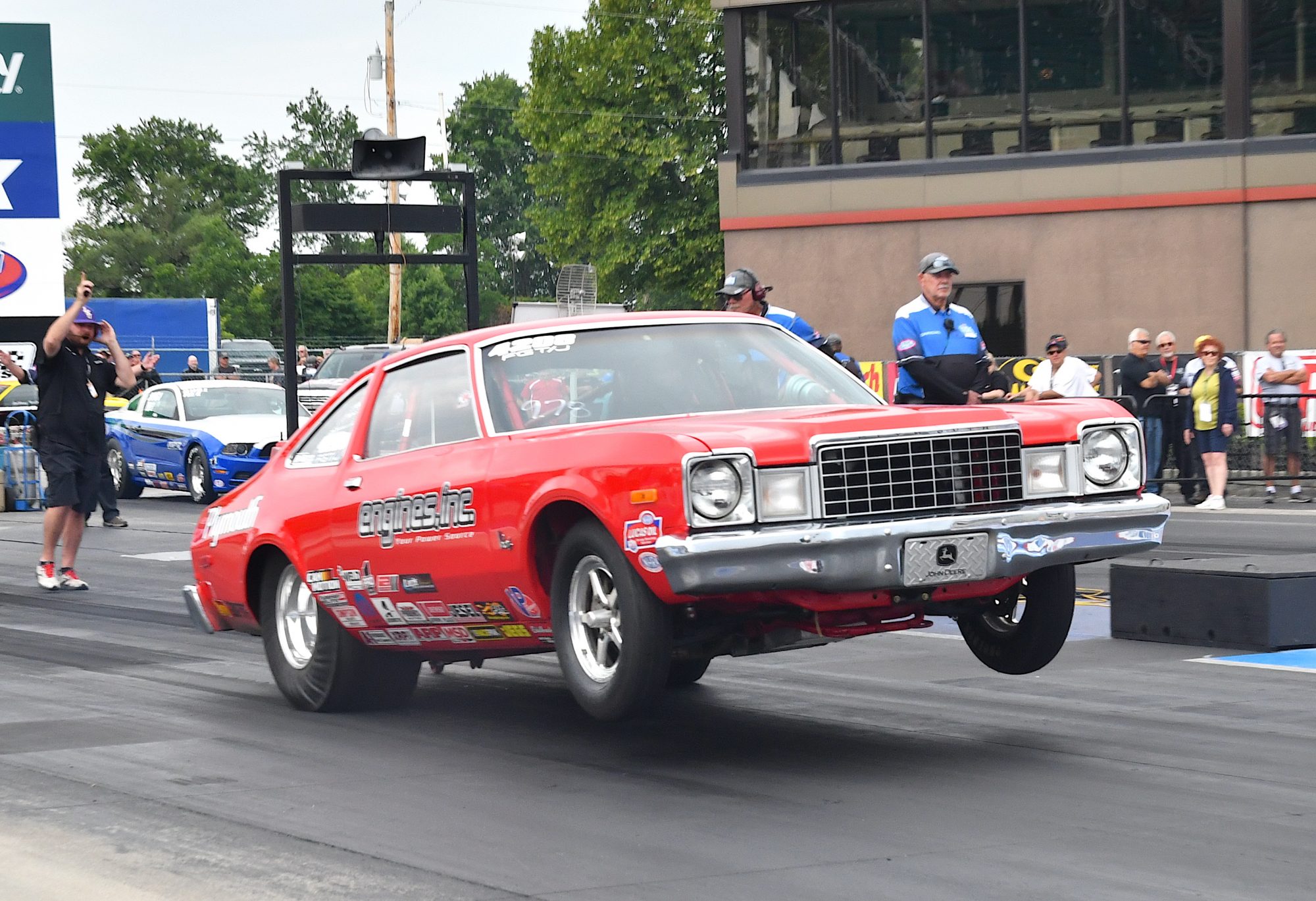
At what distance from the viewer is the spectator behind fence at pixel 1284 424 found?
19922 mm

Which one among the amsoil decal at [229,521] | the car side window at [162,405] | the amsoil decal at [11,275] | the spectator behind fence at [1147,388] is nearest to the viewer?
the amsoil decal at [229,521]

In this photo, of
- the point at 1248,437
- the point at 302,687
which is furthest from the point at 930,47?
the point at 302,687

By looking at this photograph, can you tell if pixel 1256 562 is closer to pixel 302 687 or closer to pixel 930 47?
pixel 302 687

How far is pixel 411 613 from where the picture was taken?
7.32 m

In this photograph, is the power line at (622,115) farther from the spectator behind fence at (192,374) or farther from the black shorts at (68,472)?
the black shorts at (68,472)

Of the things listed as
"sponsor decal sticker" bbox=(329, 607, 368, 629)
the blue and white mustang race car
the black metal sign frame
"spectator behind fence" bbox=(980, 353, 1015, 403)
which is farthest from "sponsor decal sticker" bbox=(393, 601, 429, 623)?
the blue and white mustang race car

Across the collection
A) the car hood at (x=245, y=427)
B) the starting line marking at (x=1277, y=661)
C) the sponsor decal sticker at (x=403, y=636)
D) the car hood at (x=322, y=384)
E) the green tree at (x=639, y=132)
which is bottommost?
the starting line marking at (x=1277, y=661)

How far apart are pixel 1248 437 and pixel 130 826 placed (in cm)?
1652

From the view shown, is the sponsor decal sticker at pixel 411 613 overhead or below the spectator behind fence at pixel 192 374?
below

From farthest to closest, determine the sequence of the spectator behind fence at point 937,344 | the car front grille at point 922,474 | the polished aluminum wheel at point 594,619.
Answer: the spectator behind fence at point 937,344
the polished aluminum wheel at point 594,619
the car front grille at point 922,474

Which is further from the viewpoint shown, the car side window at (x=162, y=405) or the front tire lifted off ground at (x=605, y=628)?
the car side window at (x=162, y=405)

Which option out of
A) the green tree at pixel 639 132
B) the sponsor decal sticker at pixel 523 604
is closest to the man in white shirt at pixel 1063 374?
the sponsor decal sticker at pixel 523 604

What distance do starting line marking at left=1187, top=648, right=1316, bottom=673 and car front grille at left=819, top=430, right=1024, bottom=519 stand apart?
2641mm

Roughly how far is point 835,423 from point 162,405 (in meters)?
19.5
